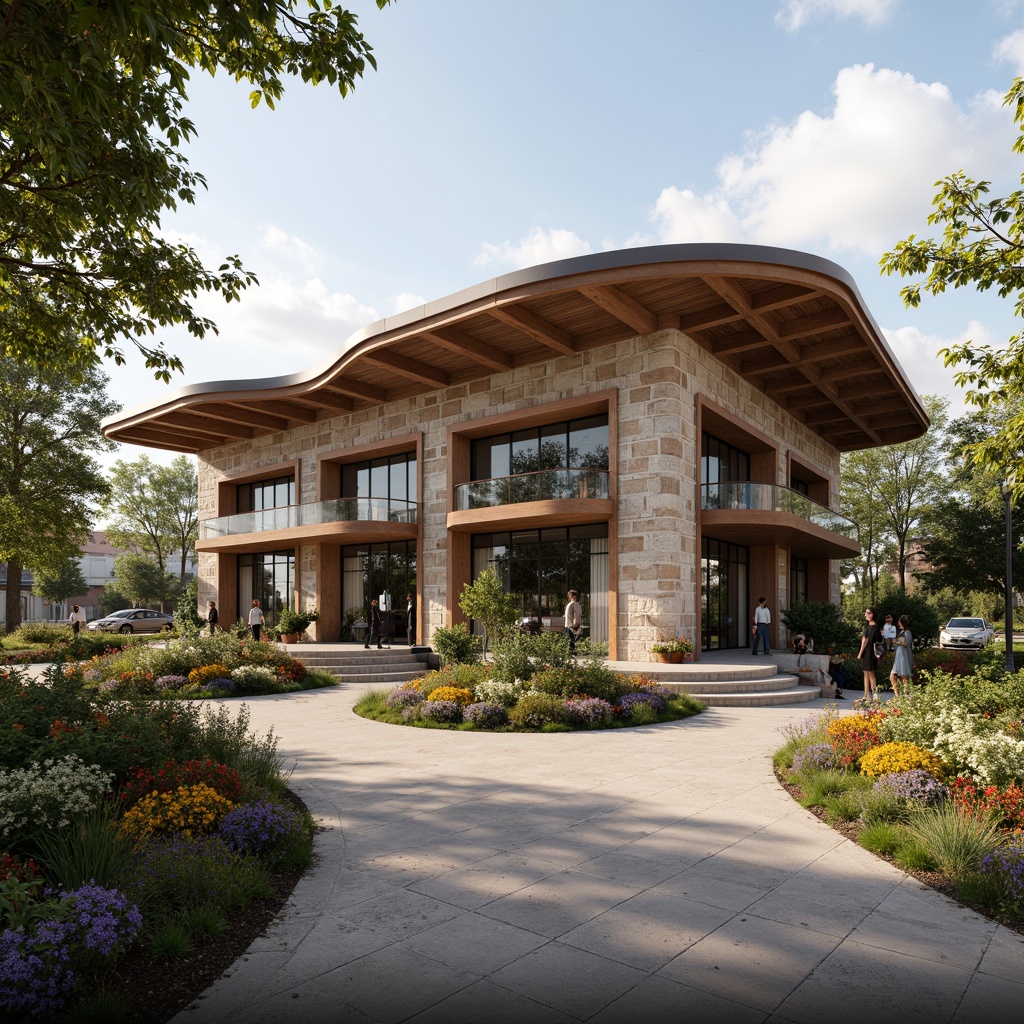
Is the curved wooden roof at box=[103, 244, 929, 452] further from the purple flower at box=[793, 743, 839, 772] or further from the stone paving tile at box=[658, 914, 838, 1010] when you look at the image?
the stone paving tile at box=[658, 914, 838, 1010]

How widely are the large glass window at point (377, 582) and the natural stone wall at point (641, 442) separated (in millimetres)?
1974

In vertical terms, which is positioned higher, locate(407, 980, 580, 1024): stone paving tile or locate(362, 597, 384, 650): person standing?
locate(362, 597, 384, 650): person standing

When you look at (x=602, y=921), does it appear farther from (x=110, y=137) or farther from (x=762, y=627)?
(x=762, y=627)

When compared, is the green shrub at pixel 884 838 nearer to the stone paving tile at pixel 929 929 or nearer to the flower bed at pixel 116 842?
the stone paving tile at pixel 929 929

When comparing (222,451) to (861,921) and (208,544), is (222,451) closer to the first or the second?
(208,544)

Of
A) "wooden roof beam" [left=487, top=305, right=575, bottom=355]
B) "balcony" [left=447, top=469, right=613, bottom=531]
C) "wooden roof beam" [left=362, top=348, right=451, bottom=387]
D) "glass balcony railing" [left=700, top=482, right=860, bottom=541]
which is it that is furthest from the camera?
"wooden roof beam" [left=362, top=348, right=451, bottom=387]

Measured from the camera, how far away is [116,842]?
4.62m

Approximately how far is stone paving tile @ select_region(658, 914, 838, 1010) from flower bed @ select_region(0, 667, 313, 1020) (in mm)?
2599

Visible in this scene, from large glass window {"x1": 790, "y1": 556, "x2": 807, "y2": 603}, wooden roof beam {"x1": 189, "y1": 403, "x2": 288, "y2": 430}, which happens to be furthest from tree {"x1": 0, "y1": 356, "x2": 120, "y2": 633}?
large glass window {"x1": 790, "y1": 556, "x2": 807, "y2": 603}

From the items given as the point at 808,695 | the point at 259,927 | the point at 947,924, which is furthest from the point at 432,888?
the point at 808,695

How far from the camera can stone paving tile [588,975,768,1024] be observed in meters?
3.43

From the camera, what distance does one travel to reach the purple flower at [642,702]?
12445 millimetres

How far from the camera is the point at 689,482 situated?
62.0 feet

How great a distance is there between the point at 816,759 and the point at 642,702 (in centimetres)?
476
